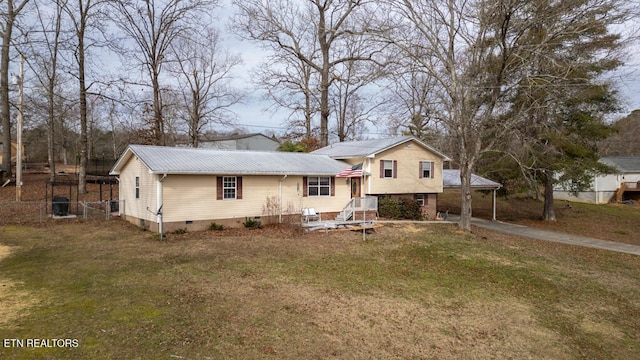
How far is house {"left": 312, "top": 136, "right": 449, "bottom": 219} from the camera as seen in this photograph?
2089 centimetres

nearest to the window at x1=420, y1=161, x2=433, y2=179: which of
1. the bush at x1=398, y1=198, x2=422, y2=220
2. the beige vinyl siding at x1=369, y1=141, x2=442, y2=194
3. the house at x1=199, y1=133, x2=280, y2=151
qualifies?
the beige vinyl siding at x1=369, y1=141, x2=442, y2=194

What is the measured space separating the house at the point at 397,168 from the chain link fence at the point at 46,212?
13.5 metres

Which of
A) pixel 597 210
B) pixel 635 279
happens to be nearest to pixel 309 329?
pixel 635 279

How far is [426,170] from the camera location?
23359 mm

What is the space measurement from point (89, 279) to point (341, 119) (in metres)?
35.0

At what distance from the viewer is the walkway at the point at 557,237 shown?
53.6 ft

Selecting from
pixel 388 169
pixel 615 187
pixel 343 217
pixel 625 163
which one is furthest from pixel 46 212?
pixel 625 163

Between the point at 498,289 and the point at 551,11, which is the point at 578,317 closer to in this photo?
the point at 498,289

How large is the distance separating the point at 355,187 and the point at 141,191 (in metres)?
11.8

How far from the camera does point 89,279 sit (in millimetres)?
8430

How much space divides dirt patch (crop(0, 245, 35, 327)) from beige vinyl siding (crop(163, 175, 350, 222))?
723 cm

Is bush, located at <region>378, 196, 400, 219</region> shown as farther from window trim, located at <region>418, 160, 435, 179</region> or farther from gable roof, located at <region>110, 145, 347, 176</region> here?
gable roof, located at <region>110, 145, 347, 176</region>

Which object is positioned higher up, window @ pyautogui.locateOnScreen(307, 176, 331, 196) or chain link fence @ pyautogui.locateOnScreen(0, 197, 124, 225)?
window @ pyautogui.locateOnScreen(307, 176, 331, 196)

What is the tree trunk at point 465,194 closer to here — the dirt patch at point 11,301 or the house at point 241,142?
the dirt patch at point 11,301
